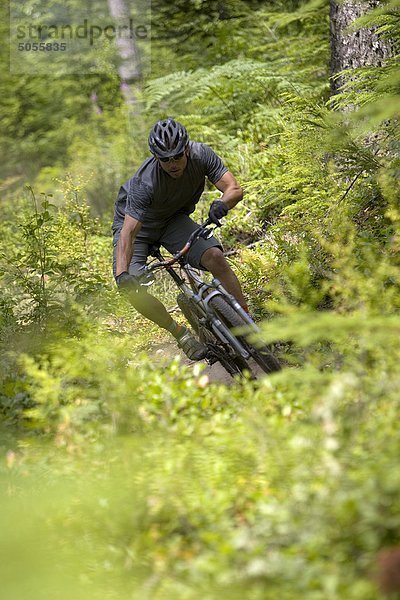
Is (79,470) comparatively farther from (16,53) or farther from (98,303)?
(16,53)

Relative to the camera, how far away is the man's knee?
22.8 feet

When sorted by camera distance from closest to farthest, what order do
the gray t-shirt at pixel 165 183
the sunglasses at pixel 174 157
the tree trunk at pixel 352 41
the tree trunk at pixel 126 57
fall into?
the sunglasses at pixel 174 157
the gray t-shirt at pixel 165 183
the tree trunk at pixel 352 41
the tree trunk at pixel 126 57

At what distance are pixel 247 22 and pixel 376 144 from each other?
25.4 feet

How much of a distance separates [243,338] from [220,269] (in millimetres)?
781

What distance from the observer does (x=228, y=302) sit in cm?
655

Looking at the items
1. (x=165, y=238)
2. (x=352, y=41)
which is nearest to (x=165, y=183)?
(x=165, y=238)

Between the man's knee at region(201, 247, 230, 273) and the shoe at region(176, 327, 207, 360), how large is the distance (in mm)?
651

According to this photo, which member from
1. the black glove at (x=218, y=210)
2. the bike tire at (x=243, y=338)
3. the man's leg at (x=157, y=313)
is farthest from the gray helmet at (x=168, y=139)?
the bike tire at (x=243, y=338)

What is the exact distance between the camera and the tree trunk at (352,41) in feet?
30.1

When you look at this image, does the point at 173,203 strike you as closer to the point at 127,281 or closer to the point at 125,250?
the point at 125,250

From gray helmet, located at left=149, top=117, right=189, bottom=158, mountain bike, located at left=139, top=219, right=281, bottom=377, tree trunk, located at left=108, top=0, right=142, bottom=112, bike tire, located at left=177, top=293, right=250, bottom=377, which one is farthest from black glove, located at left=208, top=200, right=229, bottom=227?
tree trunk, located at left=108, top=0, right=142, bottom=112

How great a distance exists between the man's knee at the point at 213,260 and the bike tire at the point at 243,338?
50 centimetres

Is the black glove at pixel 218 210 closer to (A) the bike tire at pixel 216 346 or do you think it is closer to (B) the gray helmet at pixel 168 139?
(B) the gray helmet at pixel 168 139

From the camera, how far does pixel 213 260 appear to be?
6.96 metres
